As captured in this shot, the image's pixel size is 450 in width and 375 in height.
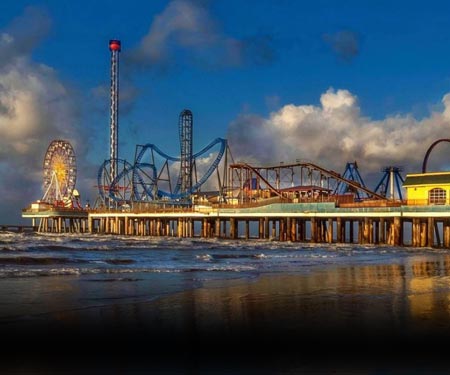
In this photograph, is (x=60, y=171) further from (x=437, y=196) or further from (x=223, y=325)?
(x=223, y=325)

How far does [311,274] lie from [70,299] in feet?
29.6

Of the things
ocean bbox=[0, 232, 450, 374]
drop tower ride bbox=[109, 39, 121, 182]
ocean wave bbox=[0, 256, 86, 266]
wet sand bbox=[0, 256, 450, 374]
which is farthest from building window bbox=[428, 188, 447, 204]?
drop tower ride bbox=[109, 39, 121, 182]

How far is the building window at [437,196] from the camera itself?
134 ft

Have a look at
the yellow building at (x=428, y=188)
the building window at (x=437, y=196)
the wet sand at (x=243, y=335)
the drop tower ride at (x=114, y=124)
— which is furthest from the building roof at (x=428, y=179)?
the drop tower ride at (x=114, y=124)

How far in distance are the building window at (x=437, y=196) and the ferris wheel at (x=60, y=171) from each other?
2880 inches

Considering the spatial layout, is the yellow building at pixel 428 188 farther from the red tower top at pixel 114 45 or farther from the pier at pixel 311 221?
the red tower top at pixel 114 45

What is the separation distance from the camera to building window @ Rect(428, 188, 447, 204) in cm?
4075

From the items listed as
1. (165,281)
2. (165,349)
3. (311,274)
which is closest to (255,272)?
(311,274)

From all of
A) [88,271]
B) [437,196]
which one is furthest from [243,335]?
[437,196]

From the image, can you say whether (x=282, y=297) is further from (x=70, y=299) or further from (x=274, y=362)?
(x=274, y=362)

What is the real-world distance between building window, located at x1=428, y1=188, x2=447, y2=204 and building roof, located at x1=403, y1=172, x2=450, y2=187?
1.98 feet

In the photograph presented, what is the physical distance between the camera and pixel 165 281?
15719 millimetres

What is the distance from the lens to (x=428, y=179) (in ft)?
137

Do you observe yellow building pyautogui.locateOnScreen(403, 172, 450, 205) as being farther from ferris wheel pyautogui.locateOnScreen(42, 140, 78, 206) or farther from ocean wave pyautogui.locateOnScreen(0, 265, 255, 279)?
ferris wheel pyautogui.locateOnScreen(42, 140, 78, 206)
